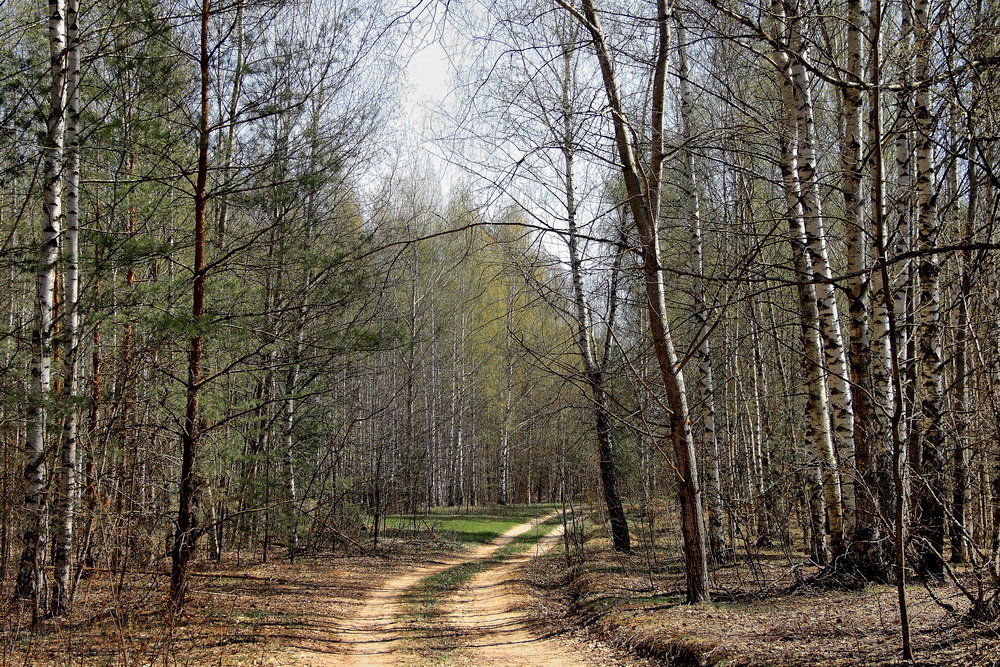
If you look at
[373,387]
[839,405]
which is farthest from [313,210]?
[373,387]

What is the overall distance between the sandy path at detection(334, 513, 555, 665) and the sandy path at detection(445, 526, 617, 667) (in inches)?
24.8

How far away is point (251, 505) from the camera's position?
1020 centimetres

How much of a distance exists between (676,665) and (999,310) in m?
3.56

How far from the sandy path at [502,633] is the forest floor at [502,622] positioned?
27 millimetres

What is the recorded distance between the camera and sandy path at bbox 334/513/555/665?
681 centimetres

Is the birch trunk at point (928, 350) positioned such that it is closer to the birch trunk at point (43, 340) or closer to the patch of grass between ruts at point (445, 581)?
the patch of grass between ruts at point (445, 581)

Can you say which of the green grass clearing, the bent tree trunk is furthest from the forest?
the green grass clearing

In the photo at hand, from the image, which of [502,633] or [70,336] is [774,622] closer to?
[502,633]

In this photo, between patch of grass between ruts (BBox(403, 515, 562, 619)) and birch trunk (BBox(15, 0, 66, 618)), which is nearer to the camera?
birch trunk (BBox(15, 0, 66, 618))

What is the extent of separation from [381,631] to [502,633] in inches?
55.4

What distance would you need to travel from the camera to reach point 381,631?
8.23 metres

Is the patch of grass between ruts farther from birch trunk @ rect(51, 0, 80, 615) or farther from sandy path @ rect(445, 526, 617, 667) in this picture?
birch trunk @ rect(51, 0, 80, 615)

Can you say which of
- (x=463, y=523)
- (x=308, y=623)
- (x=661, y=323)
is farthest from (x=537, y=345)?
(x=463, y=523)

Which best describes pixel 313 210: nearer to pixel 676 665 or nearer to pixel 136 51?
pixel 136 51
